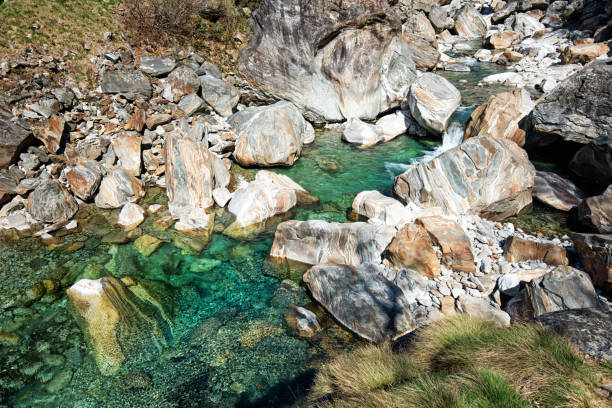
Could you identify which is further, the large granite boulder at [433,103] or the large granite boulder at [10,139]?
the large granite boulder at [433,103]

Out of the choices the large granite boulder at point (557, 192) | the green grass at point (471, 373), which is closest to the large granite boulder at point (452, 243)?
the green grass at point (471, 373)

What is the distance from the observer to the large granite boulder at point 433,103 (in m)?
→ 14.1

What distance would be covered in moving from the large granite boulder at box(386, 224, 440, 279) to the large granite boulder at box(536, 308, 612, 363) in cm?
284

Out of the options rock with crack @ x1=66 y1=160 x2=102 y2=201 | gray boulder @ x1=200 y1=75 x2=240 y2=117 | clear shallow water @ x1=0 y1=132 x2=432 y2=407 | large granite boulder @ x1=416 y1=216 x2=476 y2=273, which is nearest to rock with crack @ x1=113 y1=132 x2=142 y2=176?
rock with crack @ x1=66 y1=160 x2=102 y2=201

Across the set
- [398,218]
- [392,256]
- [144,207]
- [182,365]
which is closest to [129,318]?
[182,365]

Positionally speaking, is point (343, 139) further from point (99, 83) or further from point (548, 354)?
point (548, 354)

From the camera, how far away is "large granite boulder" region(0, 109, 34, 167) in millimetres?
10539

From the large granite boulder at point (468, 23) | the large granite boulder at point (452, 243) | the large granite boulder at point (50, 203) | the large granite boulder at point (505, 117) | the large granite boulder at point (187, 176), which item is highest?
the large granite boulder at point (468, 23)

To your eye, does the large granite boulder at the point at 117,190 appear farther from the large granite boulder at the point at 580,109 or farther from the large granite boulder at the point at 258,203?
the large granite boulder at the point at 580,109

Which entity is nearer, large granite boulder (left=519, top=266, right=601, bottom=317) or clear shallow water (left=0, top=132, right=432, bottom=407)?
clear shallow water (left=0, top=132, right=432, bottom=407)

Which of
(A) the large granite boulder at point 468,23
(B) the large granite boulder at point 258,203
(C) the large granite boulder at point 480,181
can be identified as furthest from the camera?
(A) the large granite boulder at point 468,23

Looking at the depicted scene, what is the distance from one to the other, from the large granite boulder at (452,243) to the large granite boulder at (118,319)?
617 centimetres

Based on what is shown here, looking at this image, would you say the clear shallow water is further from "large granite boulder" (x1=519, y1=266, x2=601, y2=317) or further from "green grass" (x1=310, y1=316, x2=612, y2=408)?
"large granite boulder" (x1=519, y1=266, x2=601, y2=317)

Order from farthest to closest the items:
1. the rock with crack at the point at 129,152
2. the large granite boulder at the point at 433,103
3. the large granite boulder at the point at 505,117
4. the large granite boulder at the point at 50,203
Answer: the large granite boulder at the point at 433,103
the large granite boulder at the point at 505,117
the rock with crack at the point at 129,152
the large granite boulder at the point at 50,203
